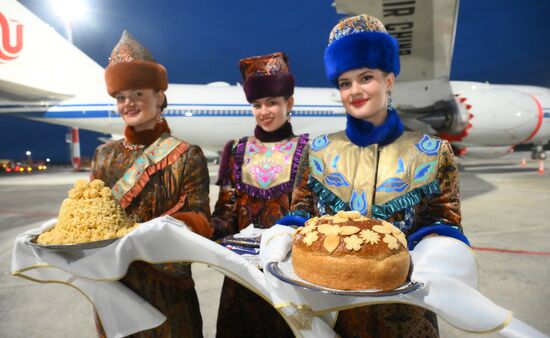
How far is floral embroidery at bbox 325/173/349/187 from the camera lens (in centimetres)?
155

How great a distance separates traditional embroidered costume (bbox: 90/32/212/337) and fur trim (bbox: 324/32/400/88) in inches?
35.9

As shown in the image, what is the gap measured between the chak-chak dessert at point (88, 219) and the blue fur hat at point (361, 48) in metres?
1.20

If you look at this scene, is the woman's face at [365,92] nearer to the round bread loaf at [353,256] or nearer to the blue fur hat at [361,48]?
the blue fur hat at [361,48]

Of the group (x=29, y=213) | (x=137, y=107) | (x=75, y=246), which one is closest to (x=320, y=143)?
(x=137, y=107)

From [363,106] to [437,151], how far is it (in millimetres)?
383

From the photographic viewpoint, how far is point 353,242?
118 cm

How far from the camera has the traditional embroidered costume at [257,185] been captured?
200cm

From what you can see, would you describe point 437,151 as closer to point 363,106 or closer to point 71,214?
point 363,106

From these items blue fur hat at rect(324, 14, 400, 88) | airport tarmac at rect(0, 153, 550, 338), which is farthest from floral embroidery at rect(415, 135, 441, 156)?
airport tarmac at rect(0, 153, 550, 338)

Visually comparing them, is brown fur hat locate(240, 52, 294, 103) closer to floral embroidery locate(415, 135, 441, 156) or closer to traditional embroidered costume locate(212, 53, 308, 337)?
traditional embroidered costume locate(212, 53, 308, 337)

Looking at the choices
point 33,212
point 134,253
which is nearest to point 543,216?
point 134,253

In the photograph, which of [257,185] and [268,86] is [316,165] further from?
[268,86]

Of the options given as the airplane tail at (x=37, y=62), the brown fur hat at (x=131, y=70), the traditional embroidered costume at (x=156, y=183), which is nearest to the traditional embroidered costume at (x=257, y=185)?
the traditional embroidered costume at (x=156, y=183)

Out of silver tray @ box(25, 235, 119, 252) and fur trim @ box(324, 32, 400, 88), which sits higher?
fur trim @ box(324, 32, 400, 88)
